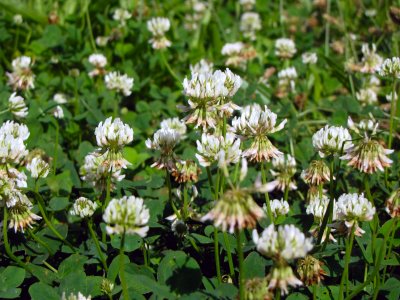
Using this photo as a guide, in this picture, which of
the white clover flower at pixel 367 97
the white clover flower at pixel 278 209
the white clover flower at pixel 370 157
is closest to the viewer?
the white clover flower at pixel 370 157

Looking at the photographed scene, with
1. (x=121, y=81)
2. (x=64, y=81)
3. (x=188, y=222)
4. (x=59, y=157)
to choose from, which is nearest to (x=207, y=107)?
(x=188, y=222)

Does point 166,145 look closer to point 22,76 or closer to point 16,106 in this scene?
point 16,106

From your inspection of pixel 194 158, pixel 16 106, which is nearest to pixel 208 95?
pixel 194 158

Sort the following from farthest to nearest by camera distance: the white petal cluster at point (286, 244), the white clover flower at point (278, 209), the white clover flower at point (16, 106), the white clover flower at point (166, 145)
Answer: the white clover flower at point (16, 106)
the white clover flower at point (278, 209)
the white clover flower at point (166, 145)
the white petal cluster at point (286, 244)

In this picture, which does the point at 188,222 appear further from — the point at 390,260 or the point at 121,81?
the point at 121,81

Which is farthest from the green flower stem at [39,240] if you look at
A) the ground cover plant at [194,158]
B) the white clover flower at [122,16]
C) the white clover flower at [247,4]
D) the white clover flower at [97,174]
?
the white clover flower at [247,4]

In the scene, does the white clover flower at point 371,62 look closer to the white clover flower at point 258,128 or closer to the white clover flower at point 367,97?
the white clover flower at point 367,97

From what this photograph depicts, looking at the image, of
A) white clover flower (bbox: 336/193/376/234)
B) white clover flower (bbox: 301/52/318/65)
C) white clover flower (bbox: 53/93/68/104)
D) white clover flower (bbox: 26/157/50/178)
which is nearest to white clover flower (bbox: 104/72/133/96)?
white clover flower (bbox: 53/93/68/104)
